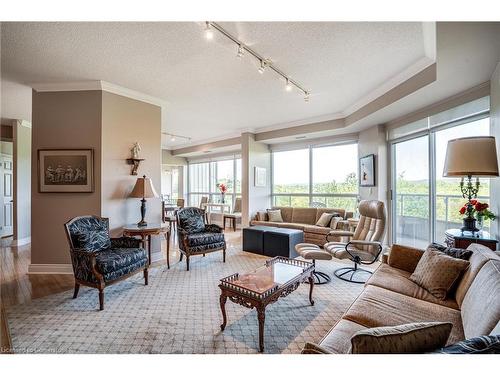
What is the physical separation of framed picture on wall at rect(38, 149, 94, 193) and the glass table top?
8.74 feet

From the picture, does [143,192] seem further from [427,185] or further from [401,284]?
[427,185]

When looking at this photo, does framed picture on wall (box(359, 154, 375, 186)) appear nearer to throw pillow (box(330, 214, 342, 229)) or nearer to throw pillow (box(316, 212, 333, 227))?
throw pillow (box(330, 214, 342, 229))

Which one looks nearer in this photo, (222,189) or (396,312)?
(396,312)

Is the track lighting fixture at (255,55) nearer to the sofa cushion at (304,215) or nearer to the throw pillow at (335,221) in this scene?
the throw pillow at (335,221)

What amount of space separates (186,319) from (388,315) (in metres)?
1.76

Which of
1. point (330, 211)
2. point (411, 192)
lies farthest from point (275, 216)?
point (411, 192)

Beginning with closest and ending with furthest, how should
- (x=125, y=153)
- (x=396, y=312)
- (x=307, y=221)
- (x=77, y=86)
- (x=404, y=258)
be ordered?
(x=396, y=312) → (x=404, y=258) → (x=77, y=86) → (x=125, y=153) → (x=307, y=221)

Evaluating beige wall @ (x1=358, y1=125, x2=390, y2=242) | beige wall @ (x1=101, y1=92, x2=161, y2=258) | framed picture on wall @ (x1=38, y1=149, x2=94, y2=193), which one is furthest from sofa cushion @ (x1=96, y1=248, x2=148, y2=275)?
beige wall @ (x1=358, y1=125, x2=390, y2=242)

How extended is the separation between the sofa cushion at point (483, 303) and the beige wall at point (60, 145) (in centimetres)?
412

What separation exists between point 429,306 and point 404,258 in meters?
0.85

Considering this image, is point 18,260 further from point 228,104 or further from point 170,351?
point 228,104

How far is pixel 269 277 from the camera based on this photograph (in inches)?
96.6

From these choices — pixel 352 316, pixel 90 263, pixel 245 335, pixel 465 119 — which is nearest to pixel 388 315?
pixel 352 316

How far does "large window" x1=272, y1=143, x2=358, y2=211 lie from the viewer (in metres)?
5.80
